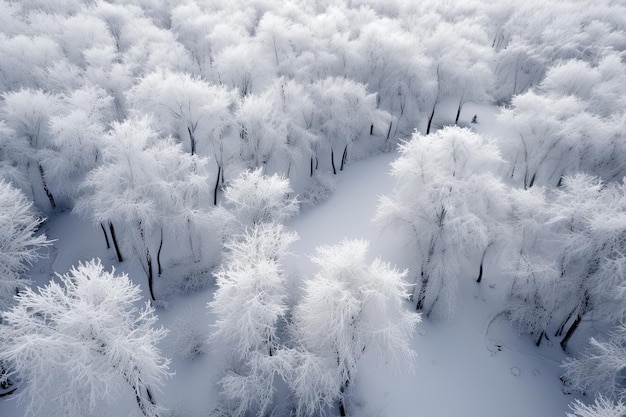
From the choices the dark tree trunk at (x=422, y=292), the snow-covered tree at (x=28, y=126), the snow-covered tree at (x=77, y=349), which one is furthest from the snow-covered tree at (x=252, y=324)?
the snow-covered tree at (x=28, y=126)

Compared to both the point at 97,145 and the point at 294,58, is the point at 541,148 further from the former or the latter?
the point at 97,145

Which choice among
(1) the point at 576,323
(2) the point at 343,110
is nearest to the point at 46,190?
(2) the point at 343,110

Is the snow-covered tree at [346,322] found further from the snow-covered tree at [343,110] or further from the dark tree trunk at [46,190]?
the dark tree trunk at [46,190]

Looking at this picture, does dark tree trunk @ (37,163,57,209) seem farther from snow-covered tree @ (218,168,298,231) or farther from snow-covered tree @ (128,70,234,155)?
snow-covered tree @ (218,168,298,231)

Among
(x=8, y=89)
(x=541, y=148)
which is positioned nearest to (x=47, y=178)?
(x=8, y=89)

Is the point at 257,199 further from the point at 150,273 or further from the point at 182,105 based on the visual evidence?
the point at 182,105

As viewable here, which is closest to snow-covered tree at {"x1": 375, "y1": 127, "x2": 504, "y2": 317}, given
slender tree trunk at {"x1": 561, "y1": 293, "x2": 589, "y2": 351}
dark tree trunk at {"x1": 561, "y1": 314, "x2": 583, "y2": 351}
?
slender tree trunk at {"x1": 561, "y1": 293, "x2": 589, "y2": 351}

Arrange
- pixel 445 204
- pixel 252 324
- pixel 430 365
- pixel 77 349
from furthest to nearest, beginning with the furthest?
pixel 430 365 → pixel 445 204 → pixel 252 324 → pixel 77 349
